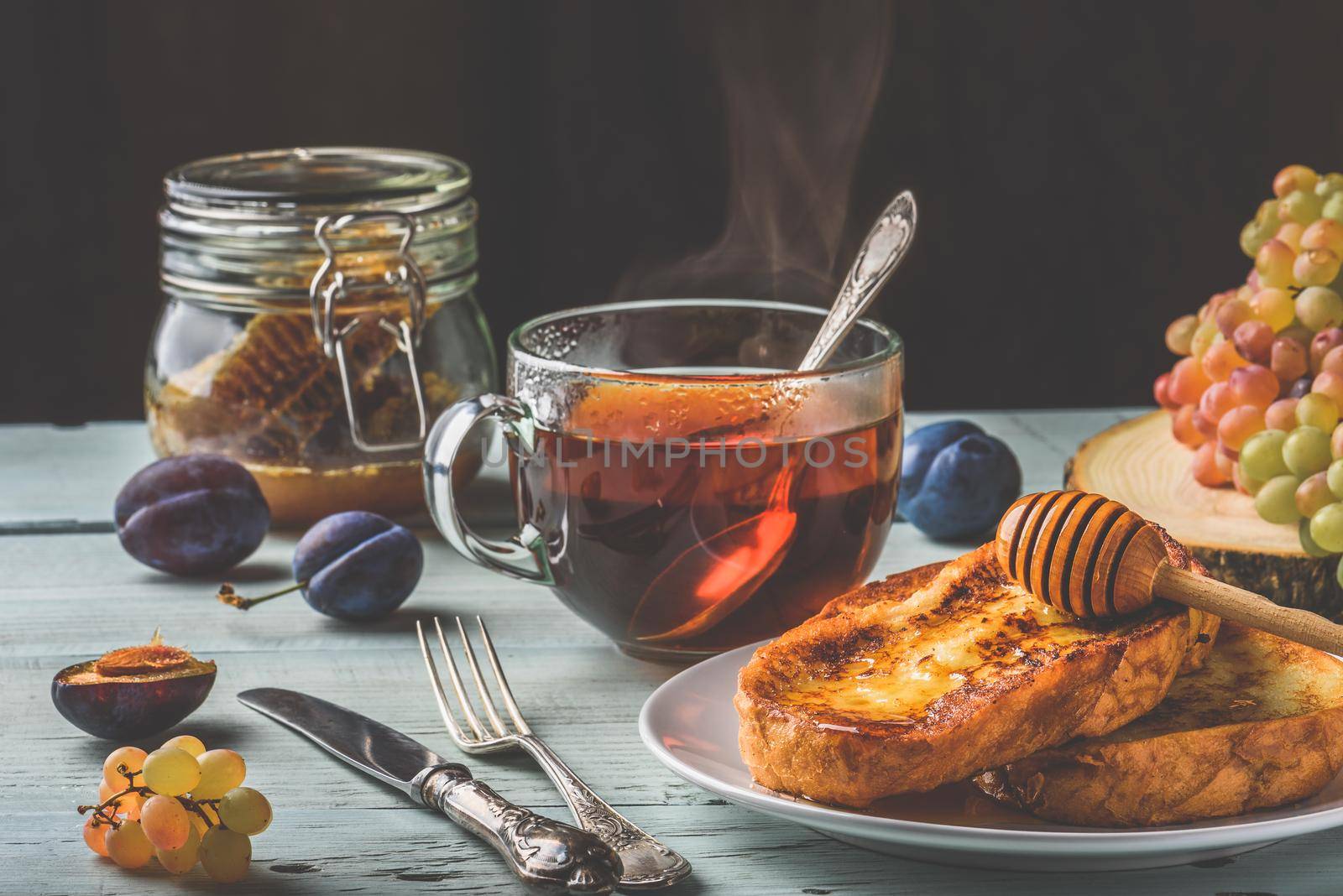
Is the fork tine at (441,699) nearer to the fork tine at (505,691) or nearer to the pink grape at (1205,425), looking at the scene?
the fork tine at (505,691)

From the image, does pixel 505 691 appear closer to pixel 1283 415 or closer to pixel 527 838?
pixel 527 838

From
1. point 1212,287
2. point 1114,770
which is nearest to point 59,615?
point 1114,770

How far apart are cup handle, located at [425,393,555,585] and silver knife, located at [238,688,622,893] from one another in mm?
184

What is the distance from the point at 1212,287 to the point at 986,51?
742mm

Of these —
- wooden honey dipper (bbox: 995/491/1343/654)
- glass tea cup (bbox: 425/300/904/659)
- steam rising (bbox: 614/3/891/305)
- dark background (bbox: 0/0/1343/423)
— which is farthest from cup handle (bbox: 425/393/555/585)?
dark background (bbox: 0/0/1343/423)

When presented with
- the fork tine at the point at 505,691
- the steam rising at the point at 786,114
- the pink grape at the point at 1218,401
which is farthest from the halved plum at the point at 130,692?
the steam rising at the point at 786,114

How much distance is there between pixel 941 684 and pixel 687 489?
0.31m

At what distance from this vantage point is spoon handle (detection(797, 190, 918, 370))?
1.37 meters

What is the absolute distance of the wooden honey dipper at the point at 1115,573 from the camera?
100 cm

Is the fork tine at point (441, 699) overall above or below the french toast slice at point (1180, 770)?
below

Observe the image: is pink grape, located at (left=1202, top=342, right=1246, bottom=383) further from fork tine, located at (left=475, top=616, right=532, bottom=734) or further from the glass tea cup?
fork tine, located at (left=475, top=616, right=532, bottom=734)

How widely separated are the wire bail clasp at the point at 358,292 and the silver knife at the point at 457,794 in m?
0.48

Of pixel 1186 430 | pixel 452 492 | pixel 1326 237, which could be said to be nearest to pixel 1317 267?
pixel 1326 237

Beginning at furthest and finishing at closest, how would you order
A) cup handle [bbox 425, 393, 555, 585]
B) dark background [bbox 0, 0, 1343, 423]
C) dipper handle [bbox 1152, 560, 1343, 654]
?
dark background [bbox 0, 0, 1343, 423] < cup handle [bbox 425, 393, 555, 585] < dipper handle [bbox 1152, 560, 1343, 654]
